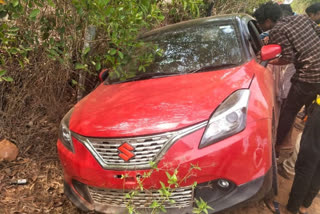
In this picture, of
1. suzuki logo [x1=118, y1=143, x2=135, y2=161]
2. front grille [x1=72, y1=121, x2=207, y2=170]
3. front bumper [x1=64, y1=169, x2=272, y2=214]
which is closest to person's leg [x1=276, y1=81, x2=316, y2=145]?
front bumper [x1=64, y1=169, x2=272, y2=214]

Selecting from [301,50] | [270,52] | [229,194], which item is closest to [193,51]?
[270,52]

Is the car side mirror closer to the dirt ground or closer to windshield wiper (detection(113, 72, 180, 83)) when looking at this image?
windshield wiper (detection(113, 72, 180, 83))

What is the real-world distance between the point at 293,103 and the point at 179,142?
1.89 meters

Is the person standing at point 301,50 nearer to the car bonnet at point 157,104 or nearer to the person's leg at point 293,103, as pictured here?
the person's leg at point 293,103

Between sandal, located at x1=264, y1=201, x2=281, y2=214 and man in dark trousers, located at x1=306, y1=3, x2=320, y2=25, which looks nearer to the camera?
sandal, located at x1=264, y1=201, x2=281, y2=214

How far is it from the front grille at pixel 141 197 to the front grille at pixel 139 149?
196mm

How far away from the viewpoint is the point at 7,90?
11.0 feet

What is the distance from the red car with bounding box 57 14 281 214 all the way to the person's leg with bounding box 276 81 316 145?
0.76 metres

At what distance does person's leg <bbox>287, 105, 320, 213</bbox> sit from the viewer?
2148 mm

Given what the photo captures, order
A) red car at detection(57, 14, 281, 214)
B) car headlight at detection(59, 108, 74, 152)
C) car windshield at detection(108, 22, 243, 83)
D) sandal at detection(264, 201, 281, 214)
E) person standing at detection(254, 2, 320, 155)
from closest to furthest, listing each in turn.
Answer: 1. red car at detection(57, 14, 281, 214)
2. car headlight at detection(59, 108, 74, 152)
3. sandal at detection(264, 201, 281, 214)
4. car windshield at detection(108, 22, 243, 83)
5. person standing at detection(254, 2, 320, 155)

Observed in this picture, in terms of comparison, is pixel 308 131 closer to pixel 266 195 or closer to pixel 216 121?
pixel 266 195

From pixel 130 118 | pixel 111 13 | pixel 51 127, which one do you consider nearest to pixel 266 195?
pixel 130 118

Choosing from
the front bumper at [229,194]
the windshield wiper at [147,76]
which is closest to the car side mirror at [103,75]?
the windshield wiper at [147,76]

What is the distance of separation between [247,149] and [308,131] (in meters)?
0.79
